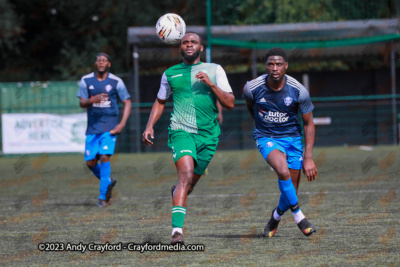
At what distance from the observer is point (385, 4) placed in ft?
80.3

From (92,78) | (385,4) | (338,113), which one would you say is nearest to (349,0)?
(385,4)

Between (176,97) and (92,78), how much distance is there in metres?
4.38

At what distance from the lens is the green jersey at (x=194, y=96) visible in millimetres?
6719

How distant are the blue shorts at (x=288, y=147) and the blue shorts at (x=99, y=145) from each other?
159 inches

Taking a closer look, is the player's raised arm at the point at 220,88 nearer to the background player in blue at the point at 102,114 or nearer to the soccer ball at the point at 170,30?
the soccer ball at the point at 170,30

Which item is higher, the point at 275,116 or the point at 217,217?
the point at 275,116

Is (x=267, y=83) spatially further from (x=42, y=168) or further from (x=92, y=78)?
(x=42, y=168)

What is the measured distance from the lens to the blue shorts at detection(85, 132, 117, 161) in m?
10.6

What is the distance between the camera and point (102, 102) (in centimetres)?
1080

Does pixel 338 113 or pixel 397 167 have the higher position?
pixel 397 167

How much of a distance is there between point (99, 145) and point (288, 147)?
4.43m

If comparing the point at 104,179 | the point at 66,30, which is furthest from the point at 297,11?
the point at 104,179

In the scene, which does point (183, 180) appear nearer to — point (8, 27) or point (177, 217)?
point (177, 217)

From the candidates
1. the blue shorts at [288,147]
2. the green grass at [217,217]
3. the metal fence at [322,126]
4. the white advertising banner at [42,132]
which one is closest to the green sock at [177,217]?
the green grass at [217,217]
